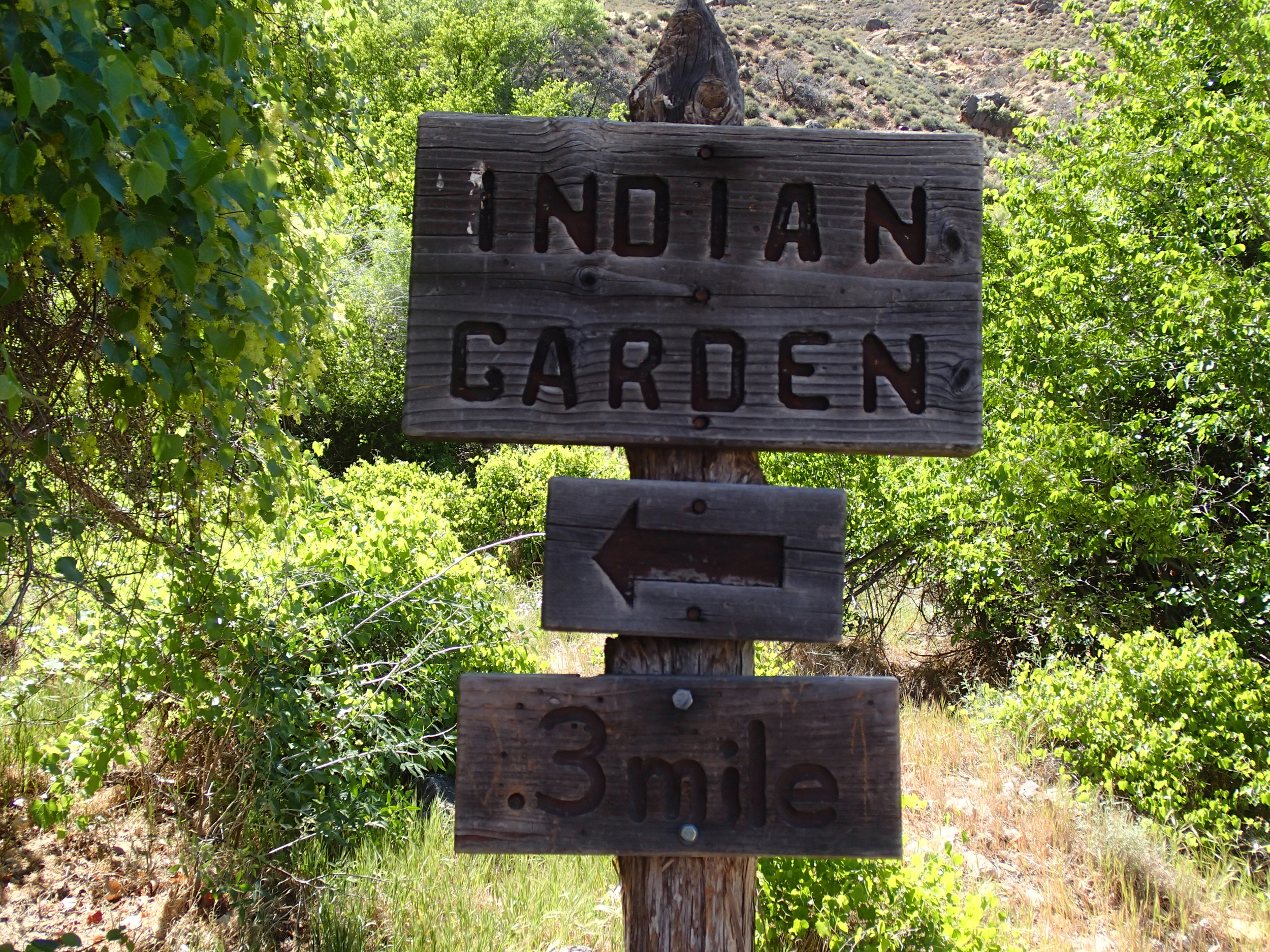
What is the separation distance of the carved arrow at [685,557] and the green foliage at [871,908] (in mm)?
1348

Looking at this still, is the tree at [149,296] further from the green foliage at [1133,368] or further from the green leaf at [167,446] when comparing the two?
the green foliage at [1133,368]

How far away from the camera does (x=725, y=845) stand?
1.39 metres

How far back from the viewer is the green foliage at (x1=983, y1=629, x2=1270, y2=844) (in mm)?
4156

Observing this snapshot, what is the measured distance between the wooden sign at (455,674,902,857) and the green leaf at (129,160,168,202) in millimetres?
920

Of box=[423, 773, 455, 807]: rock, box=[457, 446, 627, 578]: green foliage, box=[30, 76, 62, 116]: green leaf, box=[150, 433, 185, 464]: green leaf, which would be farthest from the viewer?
box=[457, 446, 627, 578]: green foliage

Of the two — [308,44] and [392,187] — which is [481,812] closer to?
[308,44]

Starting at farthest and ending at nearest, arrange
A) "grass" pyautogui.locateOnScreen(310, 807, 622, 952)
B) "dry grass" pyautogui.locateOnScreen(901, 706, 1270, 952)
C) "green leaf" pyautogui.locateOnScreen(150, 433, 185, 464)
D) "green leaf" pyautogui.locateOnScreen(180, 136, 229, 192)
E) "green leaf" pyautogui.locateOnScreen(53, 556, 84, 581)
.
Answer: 1. "dry grass" pyautogui.locateOnScreen(901, 706, 1270, 952)
2. "grass" pyautogui.locateOnScreen(310, 807, 622, 952)
3. "green leaf" pyautogui.locateOnScreen(150, 433, 185, 464)
4. "green leaf" pyautogui.locateOnScreen(53, 556, 84, 581)
5. "green leaf" pyautogui.locateOnScreen(180, 136, 229, 192)

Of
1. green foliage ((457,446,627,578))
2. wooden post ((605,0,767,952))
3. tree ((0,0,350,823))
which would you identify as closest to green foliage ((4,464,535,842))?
tree ((0,0,350,823))

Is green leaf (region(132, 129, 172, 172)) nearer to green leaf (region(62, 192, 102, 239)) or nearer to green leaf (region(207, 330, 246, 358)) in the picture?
green leaf (region(62, 192, 102, 239))

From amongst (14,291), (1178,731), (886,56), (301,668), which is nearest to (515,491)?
(301,668)

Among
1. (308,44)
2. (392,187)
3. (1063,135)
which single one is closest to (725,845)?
(308,44)

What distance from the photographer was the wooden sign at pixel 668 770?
1.39 metres

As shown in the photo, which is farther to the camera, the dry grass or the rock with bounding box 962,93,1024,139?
the rock with bounding box 962,93,1024,139

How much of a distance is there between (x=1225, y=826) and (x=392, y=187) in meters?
14.9
